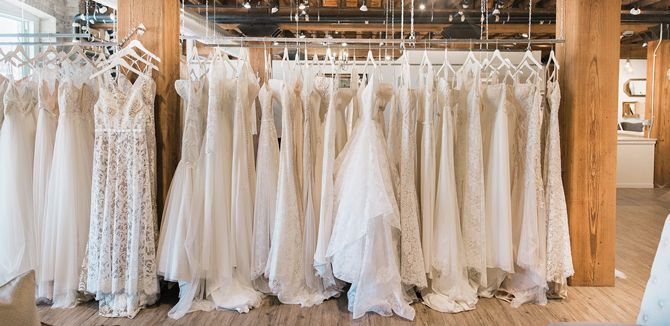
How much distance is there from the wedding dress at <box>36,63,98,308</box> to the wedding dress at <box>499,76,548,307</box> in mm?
2695

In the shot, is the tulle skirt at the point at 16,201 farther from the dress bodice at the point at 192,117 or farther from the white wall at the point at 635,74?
the white wall at the point at 635,74

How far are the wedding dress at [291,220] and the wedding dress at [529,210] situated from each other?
1.28 metres

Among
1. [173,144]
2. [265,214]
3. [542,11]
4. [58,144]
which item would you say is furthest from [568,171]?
[542,11]

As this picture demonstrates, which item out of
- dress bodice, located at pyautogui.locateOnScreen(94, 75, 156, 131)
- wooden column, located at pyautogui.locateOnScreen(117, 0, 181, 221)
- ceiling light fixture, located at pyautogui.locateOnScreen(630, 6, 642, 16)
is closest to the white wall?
ceiling light fixture, located at pyautogui.locateOnScreen(630, 6, 642, 16)

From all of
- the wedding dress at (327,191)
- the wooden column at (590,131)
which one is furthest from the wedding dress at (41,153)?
the wooden column at (590,131)

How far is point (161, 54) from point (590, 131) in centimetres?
290

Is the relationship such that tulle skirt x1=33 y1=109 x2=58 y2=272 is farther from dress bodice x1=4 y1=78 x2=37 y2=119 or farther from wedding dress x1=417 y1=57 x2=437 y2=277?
wedding dress x1=417 y1=57 x2=437 y2=277

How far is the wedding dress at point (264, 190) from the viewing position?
331 cm

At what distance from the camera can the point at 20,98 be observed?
3.31 m

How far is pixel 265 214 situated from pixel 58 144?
1.32 m

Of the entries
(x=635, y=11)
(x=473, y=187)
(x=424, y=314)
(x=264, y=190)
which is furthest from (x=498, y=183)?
(x=635, y=11)

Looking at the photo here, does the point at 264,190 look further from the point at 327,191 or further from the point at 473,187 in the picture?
the point at 473,187

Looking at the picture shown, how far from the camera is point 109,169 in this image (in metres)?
3.12

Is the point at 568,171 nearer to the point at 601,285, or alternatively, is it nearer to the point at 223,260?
the point at 601,285
